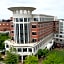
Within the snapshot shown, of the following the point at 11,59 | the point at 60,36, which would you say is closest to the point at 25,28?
the point at 11,59

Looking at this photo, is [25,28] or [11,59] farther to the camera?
[25,28]

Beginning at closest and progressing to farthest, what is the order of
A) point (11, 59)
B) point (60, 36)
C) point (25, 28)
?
1. point (11, 59)
2. point (25, 28)
3. point (60, 36)

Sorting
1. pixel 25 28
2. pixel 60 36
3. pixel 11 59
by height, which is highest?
pixel 25 28

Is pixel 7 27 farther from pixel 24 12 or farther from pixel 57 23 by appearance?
pixel 24 12

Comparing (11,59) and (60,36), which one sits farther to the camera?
(60,36)

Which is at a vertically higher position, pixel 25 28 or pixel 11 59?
pixel 25 28

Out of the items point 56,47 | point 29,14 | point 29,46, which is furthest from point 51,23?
point 29,46

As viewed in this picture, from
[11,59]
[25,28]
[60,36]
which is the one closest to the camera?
[11,59]

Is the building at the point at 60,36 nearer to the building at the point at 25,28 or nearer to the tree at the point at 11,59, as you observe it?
the building at the point at 25,28

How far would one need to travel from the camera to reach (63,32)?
66.8m

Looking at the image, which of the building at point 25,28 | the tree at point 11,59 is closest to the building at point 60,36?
the building at point 25,28

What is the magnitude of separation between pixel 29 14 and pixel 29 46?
8104 mm

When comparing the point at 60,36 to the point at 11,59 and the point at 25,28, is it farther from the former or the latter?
the point at 11,59

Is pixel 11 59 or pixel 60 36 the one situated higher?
pixel 60 36
